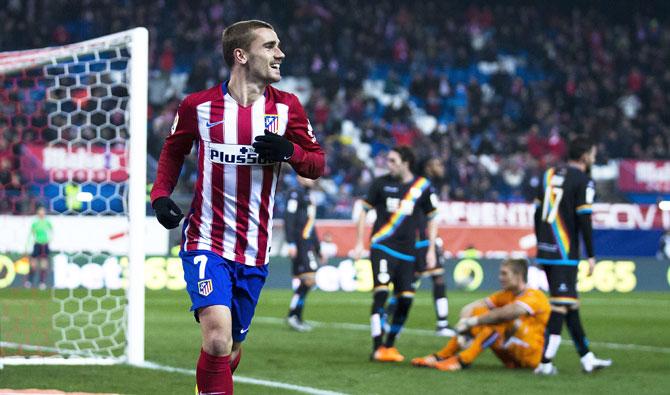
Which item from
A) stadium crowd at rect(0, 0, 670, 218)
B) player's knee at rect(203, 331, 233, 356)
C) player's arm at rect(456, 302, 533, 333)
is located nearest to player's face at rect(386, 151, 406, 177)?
player's arm at rect(456, 302, 533, 333)

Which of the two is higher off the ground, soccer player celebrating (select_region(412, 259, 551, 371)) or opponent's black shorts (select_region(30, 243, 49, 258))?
opponent's black shorts (select_region(30, 243, 49, 258))

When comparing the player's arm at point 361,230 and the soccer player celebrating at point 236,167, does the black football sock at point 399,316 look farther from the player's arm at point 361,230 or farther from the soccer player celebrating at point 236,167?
the soccer player celebrating at point 236,167

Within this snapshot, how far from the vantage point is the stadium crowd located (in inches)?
1105

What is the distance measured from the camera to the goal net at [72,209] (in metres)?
9.12

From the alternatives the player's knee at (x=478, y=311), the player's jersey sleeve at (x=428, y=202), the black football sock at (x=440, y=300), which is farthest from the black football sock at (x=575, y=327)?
the black football sock at (x=440, y=300)

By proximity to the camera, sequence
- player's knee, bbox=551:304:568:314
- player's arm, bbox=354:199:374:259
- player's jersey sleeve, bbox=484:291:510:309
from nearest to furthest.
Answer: player's knee, bbox=551:304:568:314 < player's jersey sleeve, bbox=484:291:510:309 < player's arm, bbox=354:199:374:259

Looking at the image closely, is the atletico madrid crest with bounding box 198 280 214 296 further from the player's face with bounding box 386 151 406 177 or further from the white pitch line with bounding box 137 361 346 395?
the player's face with bounding box 386 151 406 177

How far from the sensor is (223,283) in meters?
5.22

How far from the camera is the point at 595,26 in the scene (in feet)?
112

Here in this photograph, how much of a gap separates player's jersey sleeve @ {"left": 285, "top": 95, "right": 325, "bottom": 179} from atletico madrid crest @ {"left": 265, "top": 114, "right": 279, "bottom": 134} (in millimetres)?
90

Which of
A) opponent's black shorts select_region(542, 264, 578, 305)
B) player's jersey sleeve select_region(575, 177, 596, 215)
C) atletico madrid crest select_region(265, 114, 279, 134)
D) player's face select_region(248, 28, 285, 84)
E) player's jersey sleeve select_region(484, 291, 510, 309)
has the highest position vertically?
player's face select_region(248, 28, 285, 84)

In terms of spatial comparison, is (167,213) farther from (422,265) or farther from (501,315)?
(422,265)

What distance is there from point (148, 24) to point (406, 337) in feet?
63.7

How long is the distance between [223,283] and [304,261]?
817cm
